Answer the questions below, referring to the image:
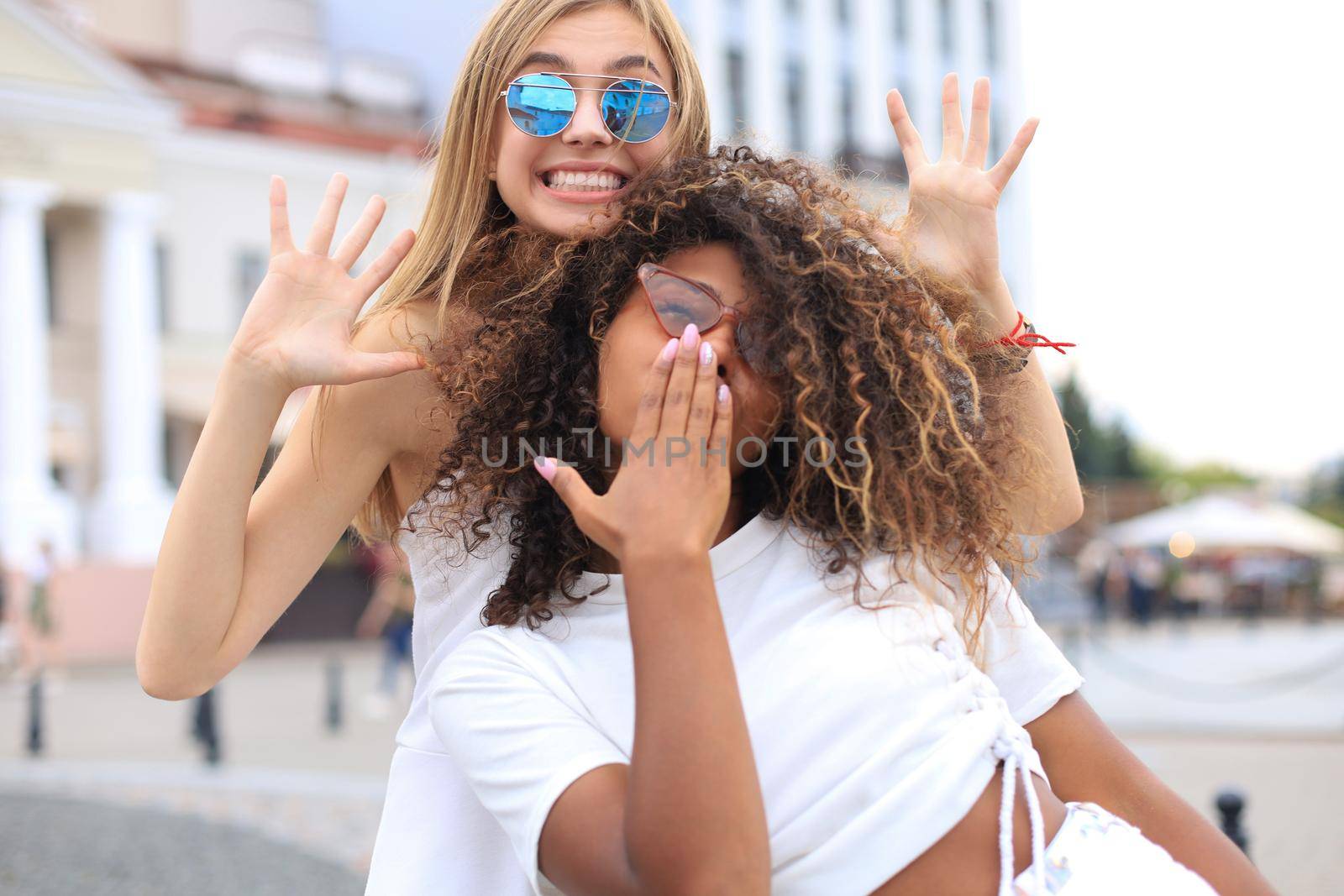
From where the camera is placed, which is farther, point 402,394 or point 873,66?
point 873,66

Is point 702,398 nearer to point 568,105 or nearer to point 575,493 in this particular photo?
point 575,493

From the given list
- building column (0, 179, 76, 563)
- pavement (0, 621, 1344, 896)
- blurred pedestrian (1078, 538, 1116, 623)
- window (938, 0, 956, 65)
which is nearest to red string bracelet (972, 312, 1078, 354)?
pavement (0, 621, 1344, 896)

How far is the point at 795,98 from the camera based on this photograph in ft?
114

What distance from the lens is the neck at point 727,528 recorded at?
1711 mm

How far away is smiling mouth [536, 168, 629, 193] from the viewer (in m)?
2.07

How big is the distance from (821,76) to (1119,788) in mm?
34936

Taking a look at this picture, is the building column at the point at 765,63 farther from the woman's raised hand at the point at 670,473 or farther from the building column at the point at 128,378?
the woman's raised hand at the point at 670,473

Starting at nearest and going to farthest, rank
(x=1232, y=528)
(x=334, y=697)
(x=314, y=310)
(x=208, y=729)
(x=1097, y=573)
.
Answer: (x=314, y=310) < (x=208, y=729) < (x=334, y=697) < (x=1097, y=573) < (x=1232, y=528)

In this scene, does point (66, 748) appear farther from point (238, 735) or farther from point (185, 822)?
point (185, 822)

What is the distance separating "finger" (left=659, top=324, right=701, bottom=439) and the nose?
0.70 metres

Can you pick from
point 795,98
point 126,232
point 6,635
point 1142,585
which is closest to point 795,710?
point 6,635

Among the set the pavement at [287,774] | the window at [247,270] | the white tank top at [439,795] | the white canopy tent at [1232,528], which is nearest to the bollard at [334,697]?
the pavement at [287,774]

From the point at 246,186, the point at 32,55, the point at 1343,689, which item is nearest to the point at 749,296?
the point at 1343,689

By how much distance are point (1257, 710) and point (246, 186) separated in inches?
867
